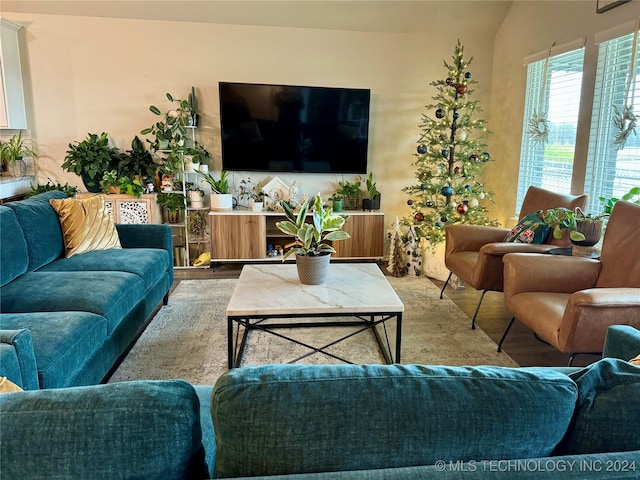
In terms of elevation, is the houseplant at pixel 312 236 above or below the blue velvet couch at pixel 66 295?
above

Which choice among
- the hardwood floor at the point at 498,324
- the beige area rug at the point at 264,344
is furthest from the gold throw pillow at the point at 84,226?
the hardwood floor at the point at 498,324

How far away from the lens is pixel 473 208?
412 centimetres

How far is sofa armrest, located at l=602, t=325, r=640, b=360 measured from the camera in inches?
52.6

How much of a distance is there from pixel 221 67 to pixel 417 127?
2166mm

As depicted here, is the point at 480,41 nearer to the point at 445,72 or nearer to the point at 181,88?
the point at 445,72

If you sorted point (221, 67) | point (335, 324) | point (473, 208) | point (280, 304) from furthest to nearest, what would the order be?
1. point (221, 67)
2. point (473, 208)
3. point (335, 324)
4. point (280, 304)

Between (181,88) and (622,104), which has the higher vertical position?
(181,88)

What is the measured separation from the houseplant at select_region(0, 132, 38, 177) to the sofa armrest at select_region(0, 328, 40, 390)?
140 inches

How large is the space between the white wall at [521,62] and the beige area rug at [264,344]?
5.19ft

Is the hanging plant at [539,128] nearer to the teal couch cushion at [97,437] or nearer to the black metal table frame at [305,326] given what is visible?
the black metal table frame at [305,326]

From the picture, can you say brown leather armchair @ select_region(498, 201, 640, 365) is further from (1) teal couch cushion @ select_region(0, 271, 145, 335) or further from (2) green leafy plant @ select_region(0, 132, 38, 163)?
(2) green leafy plant @ select_region(0, 132, 38, 163)

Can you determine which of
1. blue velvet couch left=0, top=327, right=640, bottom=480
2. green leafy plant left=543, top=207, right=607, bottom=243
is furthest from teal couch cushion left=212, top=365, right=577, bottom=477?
green leafy plant left=543, top=207, right=607, bottom=243

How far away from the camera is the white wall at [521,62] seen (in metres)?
3.33

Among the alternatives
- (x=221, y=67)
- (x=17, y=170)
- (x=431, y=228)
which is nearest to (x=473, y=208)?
(x=431, y=228)
